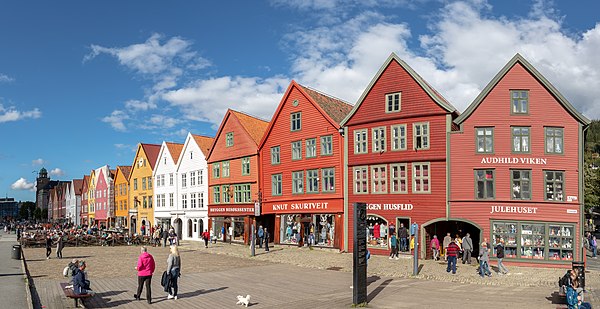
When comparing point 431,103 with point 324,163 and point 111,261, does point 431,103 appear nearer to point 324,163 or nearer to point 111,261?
point 324,163

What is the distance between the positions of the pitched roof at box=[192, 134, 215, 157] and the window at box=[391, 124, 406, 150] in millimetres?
25112

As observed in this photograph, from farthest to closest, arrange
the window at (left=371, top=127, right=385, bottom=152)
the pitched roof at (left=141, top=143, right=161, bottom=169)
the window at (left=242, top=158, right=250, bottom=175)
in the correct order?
the pitched roof at (left=141, top=143, right=161, bottom=169)
the window at (left=242, top=158, right=250, bottom=175)
the window at (left=371, top=127, right=385, bottom=152)

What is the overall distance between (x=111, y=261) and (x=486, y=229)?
2250cm

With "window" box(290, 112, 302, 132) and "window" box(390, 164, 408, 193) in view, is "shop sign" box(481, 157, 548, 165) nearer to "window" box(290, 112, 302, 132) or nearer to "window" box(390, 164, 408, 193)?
"window" box(390, 164, 408, 193)

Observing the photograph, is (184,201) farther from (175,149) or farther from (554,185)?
(554,185)

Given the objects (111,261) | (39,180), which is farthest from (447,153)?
(39,180)

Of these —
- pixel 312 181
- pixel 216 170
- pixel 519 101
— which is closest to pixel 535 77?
pixel 519 101

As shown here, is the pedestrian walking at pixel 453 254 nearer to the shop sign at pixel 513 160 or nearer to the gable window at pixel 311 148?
the shop sign at pixel 513 160

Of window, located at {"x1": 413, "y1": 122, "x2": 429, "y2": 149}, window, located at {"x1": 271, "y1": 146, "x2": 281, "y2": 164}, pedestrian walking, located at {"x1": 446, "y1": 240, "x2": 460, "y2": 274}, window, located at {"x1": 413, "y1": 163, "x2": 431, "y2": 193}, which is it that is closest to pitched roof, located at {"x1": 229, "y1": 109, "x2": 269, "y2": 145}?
window, located at {"x1": 271, "y1": 146, "x2": 281, "y2": 164}

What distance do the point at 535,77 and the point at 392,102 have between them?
842 cm

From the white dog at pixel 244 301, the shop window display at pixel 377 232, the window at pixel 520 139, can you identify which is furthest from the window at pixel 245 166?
the white dog at pixel 244 301

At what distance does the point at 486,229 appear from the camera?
28.6m

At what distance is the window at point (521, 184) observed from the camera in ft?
92.7

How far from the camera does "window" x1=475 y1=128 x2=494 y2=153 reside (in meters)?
29.1
